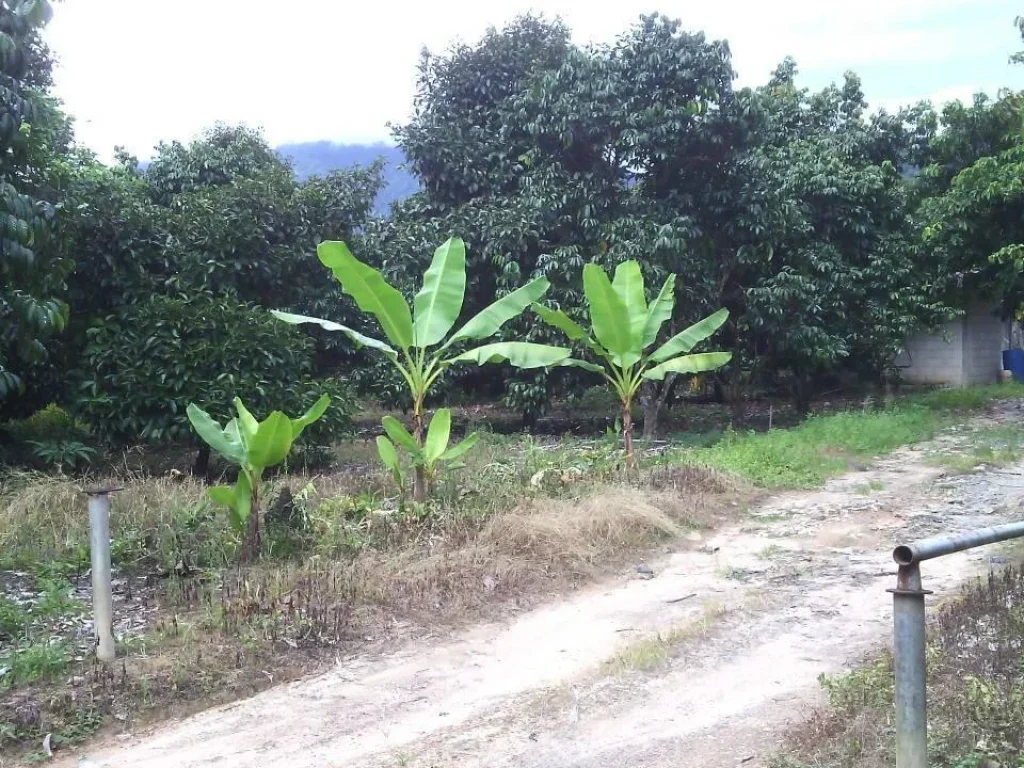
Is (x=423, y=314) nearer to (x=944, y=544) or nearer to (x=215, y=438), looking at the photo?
(x=215, y=438)

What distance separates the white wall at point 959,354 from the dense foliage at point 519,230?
4.67ft

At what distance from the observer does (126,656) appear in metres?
5.06

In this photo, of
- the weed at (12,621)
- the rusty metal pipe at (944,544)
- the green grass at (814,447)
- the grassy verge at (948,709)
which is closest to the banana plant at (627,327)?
the green grass at (814,447)

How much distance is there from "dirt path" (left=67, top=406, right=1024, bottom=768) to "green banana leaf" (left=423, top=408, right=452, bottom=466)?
78.6 inches

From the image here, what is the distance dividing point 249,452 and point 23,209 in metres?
3.07

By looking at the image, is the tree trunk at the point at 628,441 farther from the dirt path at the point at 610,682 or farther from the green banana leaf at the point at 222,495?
the green banana leaf at the point at 222,495

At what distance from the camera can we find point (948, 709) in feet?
12.8

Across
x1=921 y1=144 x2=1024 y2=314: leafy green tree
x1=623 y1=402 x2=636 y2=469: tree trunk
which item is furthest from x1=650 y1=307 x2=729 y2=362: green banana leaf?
x1=921 y1=144 x2=1024 y2=314: leafy green tree

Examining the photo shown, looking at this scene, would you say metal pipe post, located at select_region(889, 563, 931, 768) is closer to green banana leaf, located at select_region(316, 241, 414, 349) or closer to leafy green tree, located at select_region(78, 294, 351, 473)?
green banana leaf, located at select_region(316, 241, 414, 349)

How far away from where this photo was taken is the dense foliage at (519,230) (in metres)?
10.6

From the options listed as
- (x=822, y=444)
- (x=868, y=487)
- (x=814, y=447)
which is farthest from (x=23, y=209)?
(x=822, y=444)

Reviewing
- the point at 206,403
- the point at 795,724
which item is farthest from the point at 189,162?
the point at 795,724

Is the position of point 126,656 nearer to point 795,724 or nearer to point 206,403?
point 795,724

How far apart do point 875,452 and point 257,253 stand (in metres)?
8.32
